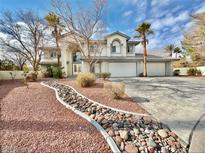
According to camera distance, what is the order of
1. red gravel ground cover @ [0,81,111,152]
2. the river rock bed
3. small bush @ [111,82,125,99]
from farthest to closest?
small bush @ [111,82,125,99], the river rock bed, red gravel ground cover @ [0,81,111,152]

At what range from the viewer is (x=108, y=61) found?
26.6 metres

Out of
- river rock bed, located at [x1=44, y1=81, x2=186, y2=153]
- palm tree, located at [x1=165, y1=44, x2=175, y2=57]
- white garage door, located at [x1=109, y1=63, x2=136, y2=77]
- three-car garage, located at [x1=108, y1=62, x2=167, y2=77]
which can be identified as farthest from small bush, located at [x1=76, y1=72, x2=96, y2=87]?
palm tree, located at [x1=165, y1=44, x2=175, y2=57]

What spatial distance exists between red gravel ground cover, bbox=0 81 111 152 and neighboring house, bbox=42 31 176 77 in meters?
19.3

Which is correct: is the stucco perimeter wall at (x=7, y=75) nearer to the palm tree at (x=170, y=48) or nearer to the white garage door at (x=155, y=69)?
the white garage door at (x=155, y=69)

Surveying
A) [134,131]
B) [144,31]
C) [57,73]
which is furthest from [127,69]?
[134,131]

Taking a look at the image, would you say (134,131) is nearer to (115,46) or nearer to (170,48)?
(115,46)

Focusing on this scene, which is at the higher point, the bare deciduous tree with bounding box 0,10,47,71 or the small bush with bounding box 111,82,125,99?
the bare deciduous tree with bounding box 0,10,47,71

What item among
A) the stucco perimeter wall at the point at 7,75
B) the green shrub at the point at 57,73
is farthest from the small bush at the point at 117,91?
the stucco perimeter wall at the point at 7,75

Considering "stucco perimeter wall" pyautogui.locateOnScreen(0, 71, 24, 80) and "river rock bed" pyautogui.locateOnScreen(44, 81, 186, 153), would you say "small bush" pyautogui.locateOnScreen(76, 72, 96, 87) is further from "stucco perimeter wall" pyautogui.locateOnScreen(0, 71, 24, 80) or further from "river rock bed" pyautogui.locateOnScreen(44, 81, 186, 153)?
"stucco perimeter wall" pyautogui.locateOnScreen(0, 71, 24, 80)

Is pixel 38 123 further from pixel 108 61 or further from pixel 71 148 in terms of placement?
→ pixel 108 61

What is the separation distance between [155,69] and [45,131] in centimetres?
2642

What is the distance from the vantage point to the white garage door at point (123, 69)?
27281mm

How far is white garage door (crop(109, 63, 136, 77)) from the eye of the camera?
27281 millimetres

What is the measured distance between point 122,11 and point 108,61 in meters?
10.9
